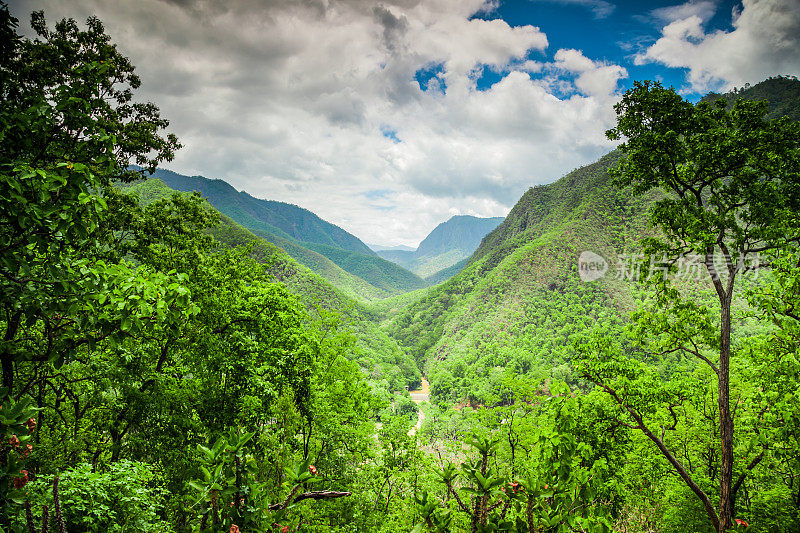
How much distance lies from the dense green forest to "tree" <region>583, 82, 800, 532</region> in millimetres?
45

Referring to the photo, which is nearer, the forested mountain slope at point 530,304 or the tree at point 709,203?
the tree at point 709,203

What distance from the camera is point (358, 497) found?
41.8 feet

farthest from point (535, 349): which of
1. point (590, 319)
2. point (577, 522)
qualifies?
point (577, 522)

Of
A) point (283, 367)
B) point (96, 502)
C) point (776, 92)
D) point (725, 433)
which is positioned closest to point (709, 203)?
point (725, 433)

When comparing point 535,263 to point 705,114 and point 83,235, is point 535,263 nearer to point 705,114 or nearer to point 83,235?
point 705,114

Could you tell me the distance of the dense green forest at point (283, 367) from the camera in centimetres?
210

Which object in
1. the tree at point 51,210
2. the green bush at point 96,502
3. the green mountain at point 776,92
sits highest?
the green mountain at point 776,92

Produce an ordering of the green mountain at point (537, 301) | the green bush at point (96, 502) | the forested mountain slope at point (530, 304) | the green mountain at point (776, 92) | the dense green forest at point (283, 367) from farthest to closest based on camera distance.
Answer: the green mountain at point (776, 92) → the forested mountain slope at point (530, 304) → the green mountain at point (537, 301) → the green bush at point (96, 502) → the dense green forest at point (283, 367)

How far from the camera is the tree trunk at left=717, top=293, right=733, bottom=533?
6196mm

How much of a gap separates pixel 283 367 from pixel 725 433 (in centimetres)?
923

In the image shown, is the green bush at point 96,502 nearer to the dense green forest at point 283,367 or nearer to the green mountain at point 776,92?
the dense green forest at point 283,367

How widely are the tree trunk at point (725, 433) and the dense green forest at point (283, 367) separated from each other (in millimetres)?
51

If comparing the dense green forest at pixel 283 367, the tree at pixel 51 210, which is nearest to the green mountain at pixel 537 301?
the dense green forest at pixel 283 367

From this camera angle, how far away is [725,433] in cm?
654
